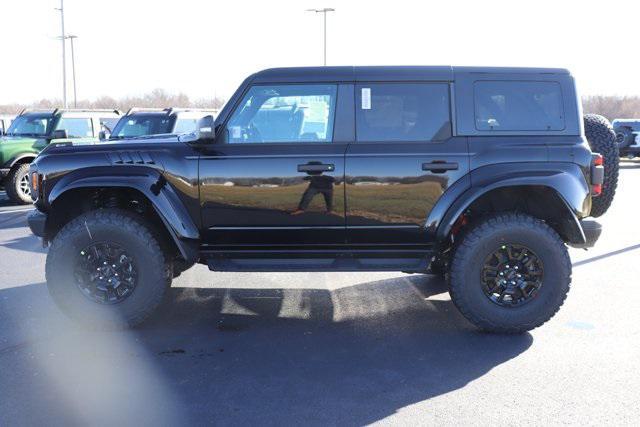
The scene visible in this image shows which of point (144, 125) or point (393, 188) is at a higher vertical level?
point (144, 125)

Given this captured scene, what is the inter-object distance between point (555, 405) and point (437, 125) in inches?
87.0

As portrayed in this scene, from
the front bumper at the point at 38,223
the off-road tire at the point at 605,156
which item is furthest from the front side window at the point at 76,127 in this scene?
the off-road tire at the point at 605,156

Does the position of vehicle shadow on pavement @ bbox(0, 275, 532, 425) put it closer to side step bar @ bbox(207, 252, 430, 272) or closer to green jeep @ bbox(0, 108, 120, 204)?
side step bar @ bbox(207, 252, 430, 272)

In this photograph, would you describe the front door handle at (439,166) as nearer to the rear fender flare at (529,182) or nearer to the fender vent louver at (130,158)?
the rear fender flare at (529,182)

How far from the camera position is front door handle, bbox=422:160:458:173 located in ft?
15.6

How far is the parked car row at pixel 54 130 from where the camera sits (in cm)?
1197

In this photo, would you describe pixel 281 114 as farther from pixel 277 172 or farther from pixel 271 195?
pixel 271 195

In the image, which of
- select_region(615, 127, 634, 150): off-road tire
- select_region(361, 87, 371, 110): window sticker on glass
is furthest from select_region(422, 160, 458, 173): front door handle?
select_region(615, 127, 634, 150): off-road tire

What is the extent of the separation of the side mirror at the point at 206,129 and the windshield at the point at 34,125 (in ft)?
31.1

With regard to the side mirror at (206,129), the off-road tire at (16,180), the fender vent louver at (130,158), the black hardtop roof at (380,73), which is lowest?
the off-road tire at (16,180)

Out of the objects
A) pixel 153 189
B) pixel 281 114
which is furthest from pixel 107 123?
pixel 281 114

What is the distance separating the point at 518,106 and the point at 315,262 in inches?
78.5

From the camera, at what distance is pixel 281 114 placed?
4.95 m

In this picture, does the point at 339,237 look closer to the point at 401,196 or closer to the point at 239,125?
the point at 401,196
